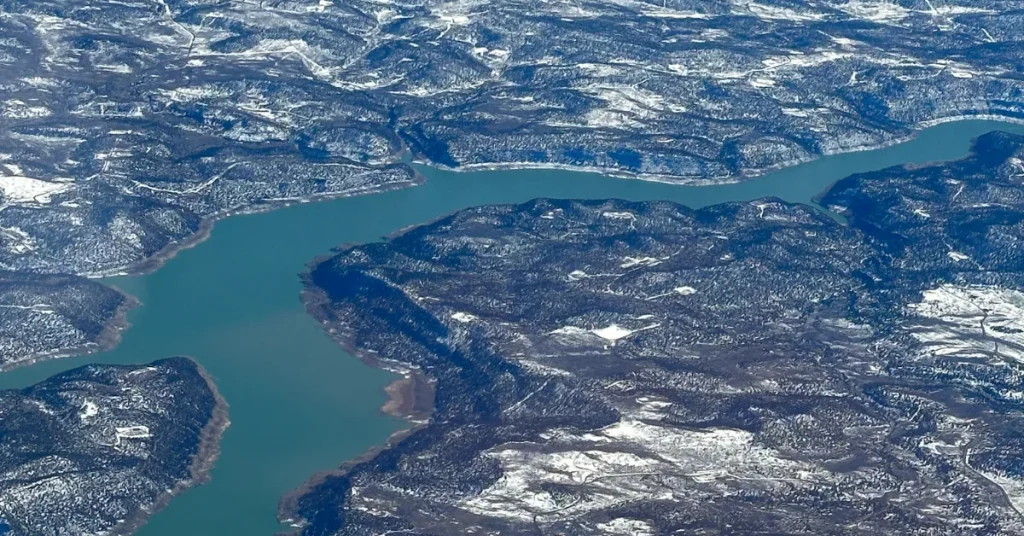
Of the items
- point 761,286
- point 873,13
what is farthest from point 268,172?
point 873,13

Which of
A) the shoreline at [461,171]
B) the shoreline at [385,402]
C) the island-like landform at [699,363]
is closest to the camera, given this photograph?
the island-like landform at [699,363]

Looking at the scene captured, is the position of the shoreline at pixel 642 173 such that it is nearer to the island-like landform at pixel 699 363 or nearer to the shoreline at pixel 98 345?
the island-like landform at pixel 699 363

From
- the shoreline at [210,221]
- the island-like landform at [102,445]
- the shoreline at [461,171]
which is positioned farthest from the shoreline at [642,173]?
the island-like landform at [102,445]

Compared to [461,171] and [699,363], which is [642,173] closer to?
[461,171]

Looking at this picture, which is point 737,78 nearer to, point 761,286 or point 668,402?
point 761,286

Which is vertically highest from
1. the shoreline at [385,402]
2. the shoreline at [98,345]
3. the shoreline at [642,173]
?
the shoreline at [642,173]

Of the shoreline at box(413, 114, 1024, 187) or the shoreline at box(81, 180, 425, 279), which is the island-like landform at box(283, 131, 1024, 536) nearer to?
the shoreline at box(413, 114, 1024, 187)
